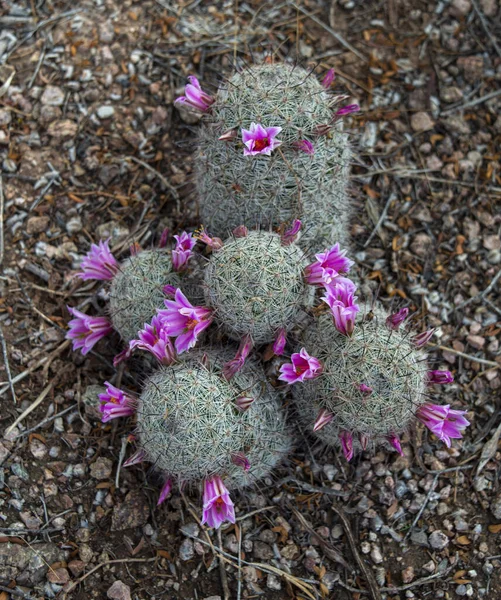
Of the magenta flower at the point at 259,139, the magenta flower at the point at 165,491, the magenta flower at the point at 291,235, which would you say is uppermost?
the magenta flower at the point at 259,139

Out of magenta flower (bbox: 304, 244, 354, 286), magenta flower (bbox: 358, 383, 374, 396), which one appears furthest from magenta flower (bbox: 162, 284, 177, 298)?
magenta flower (bbox: 358, 383, 374, 396)

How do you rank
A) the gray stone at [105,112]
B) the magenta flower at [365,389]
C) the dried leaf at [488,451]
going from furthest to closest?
the gray stone at [105,112], the dried leaf at [488,451], the magenta flower at [365,389]

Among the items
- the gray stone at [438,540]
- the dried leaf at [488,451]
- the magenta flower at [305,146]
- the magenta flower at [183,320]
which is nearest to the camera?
the magenta flower at [183,320]

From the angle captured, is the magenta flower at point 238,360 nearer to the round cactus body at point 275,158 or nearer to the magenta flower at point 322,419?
the magenta flower at point 322,419

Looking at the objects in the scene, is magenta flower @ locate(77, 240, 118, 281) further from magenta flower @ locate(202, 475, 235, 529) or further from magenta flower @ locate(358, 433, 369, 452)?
magenta flower @ locate(358, 433, 369, 452)

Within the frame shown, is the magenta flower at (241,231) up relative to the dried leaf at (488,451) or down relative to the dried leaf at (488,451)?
up

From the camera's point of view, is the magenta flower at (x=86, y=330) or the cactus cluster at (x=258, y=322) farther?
the magenta flower at (x=86, y=330)

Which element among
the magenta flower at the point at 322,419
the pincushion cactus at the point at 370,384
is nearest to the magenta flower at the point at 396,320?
the pincushion cactus at the point at 370,384
